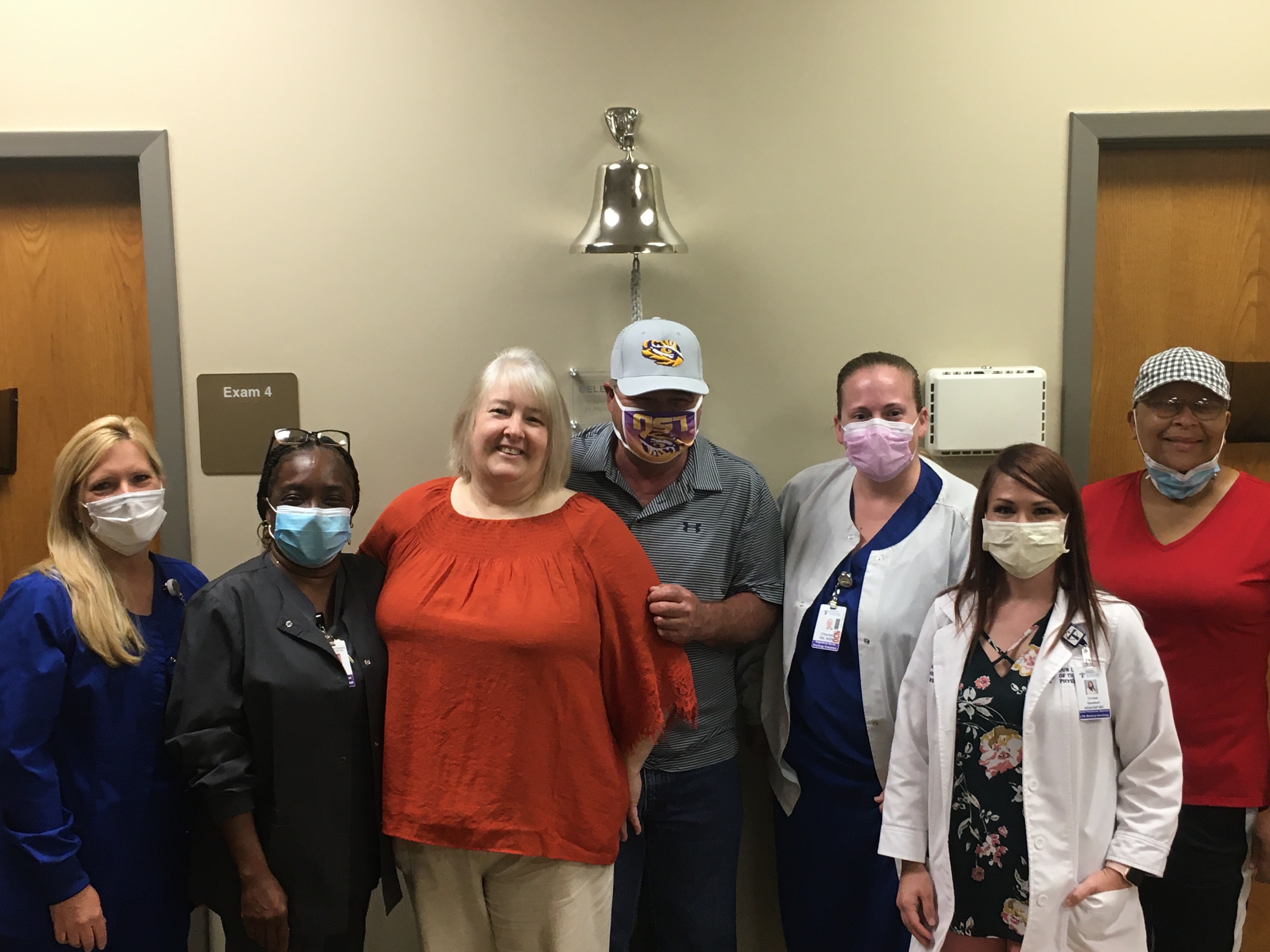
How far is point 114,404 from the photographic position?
2428mm

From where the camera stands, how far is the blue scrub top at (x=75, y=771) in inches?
61.2

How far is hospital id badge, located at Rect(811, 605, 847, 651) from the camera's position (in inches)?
75.0

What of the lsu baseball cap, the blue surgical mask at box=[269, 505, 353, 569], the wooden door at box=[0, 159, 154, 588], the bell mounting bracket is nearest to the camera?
the blue surgical mask at box=[269, 505, 353, 569]

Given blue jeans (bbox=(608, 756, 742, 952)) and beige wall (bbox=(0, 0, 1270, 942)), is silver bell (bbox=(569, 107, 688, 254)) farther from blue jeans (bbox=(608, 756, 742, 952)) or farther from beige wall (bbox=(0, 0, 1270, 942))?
blue jeans (bbox=(608, 756, 742, 952))

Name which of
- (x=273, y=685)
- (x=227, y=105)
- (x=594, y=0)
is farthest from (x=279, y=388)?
(x=594, y=0)

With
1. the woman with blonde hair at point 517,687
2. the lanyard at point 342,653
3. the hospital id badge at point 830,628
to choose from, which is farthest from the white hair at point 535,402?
the hospital id badge at point 830,628

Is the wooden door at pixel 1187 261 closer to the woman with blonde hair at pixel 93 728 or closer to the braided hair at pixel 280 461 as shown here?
the braided hair at pixel 280 461

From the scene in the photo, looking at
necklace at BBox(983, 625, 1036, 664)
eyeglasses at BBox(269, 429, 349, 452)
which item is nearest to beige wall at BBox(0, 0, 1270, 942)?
eyeglasses at BBox(269, 429, 349, 452)

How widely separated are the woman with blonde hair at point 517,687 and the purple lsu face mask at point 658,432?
0.50 feet

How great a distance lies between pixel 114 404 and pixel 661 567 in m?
1.60

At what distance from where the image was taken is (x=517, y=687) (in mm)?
1633

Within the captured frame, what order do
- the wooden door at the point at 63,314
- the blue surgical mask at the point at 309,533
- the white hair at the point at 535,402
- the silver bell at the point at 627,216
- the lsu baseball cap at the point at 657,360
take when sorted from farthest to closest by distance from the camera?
the wooden door at the point at 63,314, the silver bell at the point at 627,216, the lsu baseball cap at the point at 657,360, the white hair at the point at 535,402, the blue surgical mask at the point at 309,533

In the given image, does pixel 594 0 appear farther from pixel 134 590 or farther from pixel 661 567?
pixel 134 590

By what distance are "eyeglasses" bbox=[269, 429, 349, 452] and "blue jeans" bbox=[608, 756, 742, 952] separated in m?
0.95
